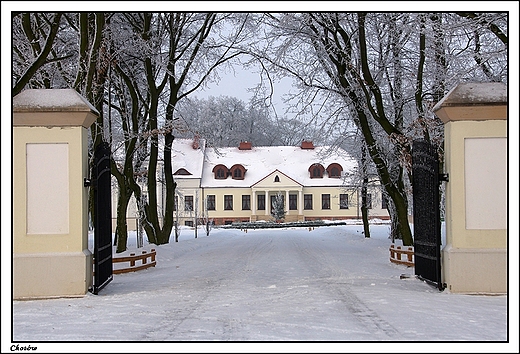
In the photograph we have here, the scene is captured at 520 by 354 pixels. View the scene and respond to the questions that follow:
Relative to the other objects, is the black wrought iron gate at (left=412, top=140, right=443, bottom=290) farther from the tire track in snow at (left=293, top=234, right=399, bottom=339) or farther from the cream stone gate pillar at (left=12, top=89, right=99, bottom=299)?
the cream stone gate pillar at (left=12, top=89, right=99, bottom=299)

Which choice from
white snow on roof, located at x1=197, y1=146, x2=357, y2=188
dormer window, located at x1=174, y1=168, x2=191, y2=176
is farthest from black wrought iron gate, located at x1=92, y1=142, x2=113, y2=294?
white snow on roof, located at x1=197, y1=146, x2=357, y2=188

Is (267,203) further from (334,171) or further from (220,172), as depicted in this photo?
(334,171)

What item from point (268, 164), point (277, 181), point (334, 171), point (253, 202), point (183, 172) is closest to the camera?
point (183, 172)

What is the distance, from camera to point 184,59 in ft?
71.8

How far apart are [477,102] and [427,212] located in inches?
77.6

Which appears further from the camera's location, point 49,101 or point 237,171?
point 237,171

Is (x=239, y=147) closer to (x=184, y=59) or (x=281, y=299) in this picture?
(x=184, y=59)

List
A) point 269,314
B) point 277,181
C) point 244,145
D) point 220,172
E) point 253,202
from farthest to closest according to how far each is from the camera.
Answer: point 244,145 → point 220,172 → point 253,202 → point 277,181 → point 269,314

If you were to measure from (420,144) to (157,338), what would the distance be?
19.2 ft

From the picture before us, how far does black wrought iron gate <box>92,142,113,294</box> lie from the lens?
918cm

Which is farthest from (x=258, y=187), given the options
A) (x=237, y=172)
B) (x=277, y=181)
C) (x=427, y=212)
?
(x=427, y=212)

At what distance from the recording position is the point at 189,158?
6297 cm

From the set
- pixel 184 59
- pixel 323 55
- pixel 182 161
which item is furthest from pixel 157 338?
pixel 182 161

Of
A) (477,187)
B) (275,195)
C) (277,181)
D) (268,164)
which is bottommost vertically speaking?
(275,195)
